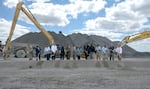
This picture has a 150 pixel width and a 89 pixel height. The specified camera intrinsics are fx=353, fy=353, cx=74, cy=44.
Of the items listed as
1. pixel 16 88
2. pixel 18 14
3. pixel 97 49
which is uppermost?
pixel 18 14

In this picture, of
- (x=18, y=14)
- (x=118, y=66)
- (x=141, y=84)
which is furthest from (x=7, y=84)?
(x=18, y=14)

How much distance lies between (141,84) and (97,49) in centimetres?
1948

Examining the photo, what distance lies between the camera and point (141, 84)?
1535 centimetres

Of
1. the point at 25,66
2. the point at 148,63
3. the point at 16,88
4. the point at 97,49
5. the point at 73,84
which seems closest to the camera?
the point at 16,88

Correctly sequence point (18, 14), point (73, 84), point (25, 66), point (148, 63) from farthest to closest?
point (18, 14) → point (148, 63) → point (25, 66) → point (73, 84)

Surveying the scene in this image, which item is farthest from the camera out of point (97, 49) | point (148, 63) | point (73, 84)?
point (97, 49)

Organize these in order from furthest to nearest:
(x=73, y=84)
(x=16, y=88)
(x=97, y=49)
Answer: (x=97, y=49)
(x=73, y=84)
(x=16, y=88)

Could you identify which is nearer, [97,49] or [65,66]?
[65,66]

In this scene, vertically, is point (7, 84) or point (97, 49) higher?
point (97, 49)

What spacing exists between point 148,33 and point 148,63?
12900 mm

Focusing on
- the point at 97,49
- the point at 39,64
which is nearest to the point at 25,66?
the point at 39,64

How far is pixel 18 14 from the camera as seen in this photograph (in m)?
39.4

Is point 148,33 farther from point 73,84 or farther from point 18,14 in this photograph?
point 73,84

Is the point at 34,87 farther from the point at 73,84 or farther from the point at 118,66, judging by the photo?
the point at 118,66
